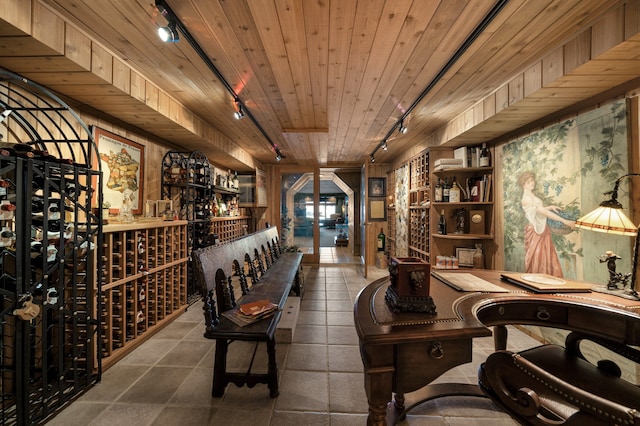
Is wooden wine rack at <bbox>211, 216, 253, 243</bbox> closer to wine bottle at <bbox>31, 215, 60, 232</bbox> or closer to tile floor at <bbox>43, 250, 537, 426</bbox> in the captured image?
tile floor at <bbox>43, 250, 537, 426</bbox>

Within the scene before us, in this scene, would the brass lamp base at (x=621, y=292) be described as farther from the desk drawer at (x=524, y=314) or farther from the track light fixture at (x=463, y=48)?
the track light fixture at (x=463, y=48)

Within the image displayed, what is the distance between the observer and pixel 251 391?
187cm

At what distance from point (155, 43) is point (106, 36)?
29 centimetres

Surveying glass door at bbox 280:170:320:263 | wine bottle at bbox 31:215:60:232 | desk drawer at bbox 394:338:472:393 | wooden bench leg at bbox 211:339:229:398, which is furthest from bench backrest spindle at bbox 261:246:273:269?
desk drawer at bbox 394:338:472:393

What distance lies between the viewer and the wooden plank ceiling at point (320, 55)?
4.83ft

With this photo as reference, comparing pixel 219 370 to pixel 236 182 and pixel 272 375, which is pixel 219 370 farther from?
pixel 236 182

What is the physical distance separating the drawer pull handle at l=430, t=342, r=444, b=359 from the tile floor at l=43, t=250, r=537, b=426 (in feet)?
2.84

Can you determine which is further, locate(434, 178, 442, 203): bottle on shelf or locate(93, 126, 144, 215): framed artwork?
locate(434, 178, 442, 203): bottle on shelf

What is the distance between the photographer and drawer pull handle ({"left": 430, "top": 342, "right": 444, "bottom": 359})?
1098mm

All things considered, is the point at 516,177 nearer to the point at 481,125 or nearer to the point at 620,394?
the point at 481,125

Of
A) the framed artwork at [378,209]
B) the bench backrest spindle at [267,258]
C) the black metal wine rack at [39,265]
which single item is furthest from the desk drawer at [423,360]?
the framed artwork at [378,209]

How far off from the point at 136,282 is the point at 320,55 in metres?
2.58

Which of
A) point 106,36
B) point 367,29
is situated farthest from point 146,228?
point 367,29

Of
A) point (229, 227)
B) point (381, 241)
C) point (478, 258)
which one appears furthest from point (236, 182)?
point (478, 258)
